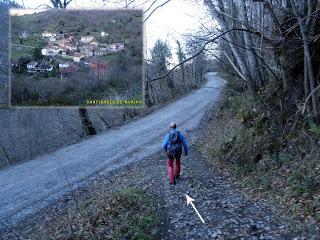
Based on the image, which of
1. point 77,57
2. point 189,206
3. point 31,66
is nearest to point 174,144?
point 189,206

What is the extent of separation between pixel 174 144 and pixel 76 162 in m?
7.76

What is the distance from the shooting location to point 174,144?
1234 centimetres

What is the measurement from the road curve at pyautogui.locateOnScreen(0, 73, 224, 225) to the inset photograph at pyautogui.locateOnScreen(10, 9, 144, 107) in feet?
10.1

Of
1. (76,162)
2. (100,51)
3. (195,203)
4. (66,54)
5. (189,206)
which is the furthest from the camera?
(76,162)

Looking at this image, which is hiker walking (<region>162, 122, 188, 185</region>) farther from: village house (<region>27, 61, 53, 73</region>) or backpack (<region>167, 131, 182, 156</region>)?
village house (<region>27, 61, 53, 73</region>)

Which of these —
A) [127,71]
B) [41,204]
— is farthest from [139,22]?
[41,204]

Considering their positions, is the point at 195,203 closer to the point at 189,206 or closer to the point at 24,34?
the point at 189,206

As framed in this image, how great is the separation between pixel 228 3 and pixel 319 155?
379 inches

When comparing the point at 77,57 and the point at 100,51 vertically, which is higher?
the point at 100,51

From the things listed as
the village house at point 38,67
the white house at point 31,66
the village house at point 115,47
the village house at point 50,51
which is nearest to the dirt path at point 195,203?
the village house at point 38,67

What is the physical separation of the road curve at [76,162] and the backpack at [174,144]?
3.15 metres

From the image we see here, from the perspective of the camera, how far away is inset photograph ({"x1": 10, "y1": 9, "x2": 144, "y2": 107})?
48.3ft

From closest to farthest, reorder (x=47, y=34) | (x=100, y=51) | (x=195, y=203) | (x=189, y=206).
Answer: (x=189, y=206), (x=195, y=203), (x=47, y=34), (x=100, y=51)

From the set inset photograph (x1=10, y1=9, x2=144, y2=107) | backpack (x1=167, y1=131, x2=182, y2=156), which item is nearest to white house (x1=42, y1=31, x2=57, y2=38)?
inset photograph (x1=10, y1=9, x2=144, y2=107)
